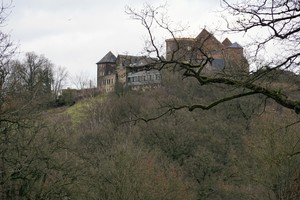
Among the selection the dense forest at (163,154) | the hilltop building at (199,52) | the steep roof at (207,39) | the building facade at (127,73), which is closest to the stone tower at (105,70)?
the building facade at (127,73)

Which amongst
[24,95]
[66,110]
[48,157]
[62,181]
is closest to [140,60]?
[24,95]

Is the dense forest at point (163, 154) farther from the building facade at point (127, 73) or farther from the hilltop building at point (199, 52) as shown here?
the building facade at point (127, 73)

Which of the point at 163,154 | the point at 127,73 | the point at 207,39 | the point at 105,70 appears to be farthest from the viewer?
the point at 105,70

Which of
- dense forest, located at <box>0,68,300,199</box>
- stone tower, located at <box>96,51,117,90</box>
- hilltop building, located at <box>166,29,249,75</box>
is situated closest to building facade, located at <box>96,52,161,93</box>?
stone tower, located at <box>96,51,117,90</box>

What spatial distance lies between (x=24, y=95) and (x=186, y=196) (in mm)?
14365

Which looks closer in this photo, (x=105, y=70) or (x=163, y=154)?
(x=163, y=154)

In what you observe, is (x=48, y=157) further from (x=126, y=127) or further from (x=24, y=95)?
(x=126, y=127)

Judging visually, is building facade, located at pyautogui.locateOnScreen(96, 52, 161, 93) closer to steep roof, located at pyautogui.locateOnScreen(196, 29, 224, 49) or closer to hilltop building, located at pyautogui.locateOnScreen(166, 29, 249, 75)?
hilltop building, located at pyautogui.locateOnScreen(166, 29, 249, 75)

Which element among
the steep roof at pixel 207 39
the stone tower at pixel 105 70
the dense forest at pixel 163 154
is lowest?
the dense forest at pixel 163 154

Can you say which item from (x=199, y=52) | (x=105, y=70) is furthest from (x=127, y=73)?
(x=105, y=70)

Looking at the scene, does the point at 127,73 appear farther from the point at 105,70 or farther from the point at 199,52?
the point at 105,70

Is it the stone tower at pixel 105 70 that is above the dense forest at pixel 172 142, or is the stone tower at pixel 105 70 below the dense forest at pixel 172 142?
above

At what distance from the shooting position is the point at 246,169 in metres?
25.6

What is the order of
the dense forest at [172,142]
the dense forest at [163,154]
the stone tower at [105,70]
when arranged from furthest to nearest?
the stone tower at [105,70] → the dense forest at [163,154] → the dense forest at [172,142]
